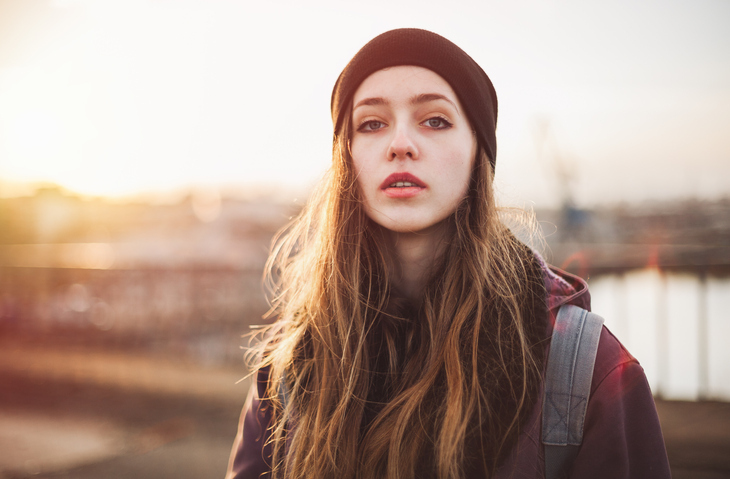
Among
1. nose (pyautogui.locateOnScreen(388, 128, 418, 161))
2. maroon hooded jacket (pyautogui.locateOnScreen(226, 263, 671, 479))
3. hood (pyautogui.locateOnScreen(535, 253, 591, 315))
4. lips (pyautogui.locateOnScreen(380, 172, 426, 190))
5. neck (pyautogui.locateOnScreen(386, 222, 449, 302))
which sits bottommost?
maroon hooded jacket (pyautogui.locateOnScreen(226, 263, 671, 479))

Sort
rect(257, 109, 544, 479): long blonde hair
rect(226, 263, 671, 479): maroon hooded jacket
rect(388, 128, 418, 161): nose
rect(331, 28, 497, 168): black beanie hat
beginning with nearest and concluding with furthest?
rect(226, 263, 671, 479): maroon hooded jacket → rect(257, 109, 544, 479): long blonde hair → rect(388, 128, 418, 161): nose → rect(331, 28, 497, 168): black beanie hat

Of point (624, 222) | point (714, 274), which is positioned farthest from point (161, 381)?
point (624, 222)

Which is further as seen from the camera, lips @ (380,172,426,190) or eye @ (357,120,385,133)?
eye @ (357,120,385,133)

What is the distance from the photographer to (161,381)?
5793mm

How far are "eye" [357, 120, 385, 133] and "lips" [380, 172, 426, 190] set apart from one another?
236mm

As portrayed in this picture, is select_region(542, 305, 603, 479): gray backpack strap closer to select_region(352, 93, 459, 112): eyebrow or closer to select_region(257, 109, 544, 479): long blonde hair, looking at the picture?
select_region(257, 109, 544, 479): long blonde hair

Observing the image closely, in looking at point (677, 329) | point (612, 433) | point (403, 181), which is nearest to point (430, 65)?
point (403, 181)

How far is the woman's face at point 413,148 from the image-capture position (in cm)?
162

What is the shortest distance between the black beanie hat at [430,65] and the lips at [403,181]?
38 cm

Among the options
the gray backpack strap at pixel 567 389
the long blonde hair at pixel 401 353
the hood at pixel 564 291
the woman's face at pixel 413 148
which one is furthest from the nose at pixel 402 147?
the gray backpack strap at pixel 567 389

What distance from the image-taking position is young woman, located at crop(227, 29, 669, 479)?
1358 mm

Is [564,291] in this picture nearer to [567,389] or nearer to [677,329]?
[567,389]

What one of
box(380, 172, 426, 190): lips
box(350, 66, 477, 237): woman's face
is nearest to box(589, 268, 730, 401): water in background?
box(350, 66, 477, 237): woman's face

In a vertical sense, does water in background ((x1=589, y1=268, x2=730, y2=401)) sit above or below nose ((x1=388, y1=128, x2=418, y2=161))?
below
